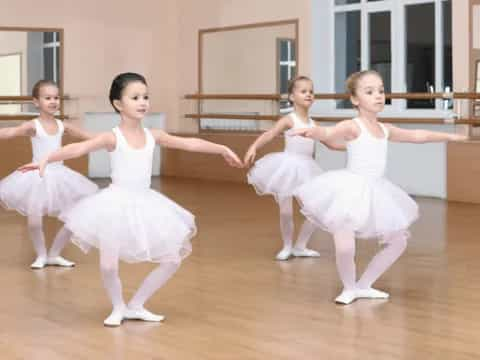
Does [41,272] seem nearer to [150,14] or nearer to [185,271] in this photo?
[185,271]

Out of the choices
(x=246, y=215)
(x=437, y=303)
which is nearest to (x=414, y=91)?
(x=246, y=215)

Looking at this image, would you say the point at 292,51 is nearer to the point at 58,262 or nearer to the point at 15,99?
the point at 15,99

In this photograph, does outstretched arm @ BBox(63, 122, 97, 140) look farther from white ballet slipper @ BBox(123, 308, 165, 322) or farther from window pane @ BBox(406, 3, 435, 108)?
window pane @ BBox(406, 3, 435, 108)

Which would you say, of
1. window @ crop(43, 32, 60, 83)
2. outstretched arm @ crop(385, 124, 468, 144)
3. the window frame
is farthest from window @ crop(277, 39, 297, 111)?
outstretched arm @ crop(385, 124, 468, 144)

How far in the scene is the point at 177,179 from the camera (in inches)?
474

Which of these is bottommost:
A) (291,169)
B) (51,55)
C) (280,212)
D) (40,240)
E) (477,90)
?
(40,240)

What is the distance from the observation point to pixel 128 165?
12.7 ft

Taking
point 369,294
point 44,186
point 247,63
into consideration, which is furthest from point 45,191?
point 247,63

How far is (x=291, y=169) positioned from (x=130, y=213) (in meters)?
1.91

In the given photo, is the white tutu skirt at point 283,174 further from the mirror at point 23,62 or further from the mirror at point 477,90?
the mirror at point 23,62

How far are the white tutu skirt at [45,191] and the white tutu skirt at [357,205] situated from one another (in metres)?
1.50

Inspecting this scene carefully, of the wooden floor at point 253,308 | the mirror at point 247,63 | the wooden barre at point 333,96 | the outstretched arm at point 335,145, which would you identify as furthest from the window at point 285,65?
the outstretched arm at point 335,145

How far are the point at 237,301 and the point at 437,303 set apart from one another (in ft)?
2.89

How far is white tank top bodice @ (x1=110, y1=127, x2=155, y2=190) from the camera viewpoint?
386 centimetres
